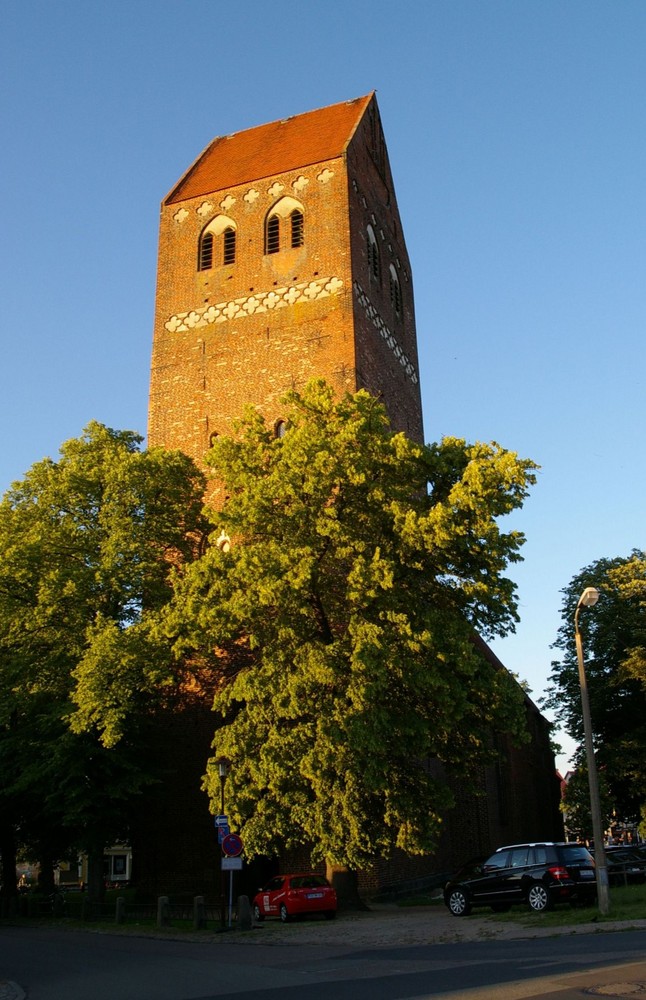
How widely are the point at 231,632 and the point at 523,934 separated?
8.38 metres

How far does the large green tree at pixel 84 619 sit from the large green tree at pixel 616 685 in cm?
1615

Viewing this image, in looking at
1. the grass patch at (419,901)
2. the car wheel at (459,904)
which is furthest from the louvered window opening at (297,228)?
the car wheel at (459,904)

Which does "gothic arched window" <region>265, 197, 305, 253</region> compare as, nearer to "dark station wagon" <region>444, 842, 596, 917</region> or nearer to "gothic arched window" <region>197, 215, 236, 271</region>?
"gothic arched window" <region>197, 215, 236, 271</region>

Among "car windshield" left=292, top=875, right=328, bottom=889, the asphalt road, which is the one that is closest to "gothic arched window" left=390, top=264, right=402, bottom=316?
"car windshield" left=292, top=875, right=328, bottom=889

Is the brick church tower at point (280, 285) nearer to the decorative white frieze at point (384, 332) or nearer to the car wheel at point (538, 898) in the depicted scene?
the decorative white frieze at point (384, 332)

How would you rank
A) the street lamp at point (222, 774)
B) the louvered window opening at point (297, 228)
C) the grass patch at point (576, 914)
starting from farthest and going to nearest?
the louvered window opening at point (297, 228), the street lamp at point (222, 774), the grass patch at point (576, 914)

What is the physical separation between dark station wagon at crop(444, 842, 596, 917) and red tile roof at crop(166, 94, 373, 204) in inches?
996

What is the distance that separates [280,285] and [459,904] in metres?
20.8

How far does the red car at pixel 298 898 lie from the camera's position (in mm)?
20359

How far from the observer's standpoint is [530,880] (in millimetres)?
18500

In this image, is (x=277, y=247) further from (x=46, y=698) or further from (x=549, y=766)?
(x=549, y=766)

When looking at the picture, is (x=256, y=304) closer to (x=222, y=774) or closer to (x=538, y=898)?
(x=222, y=774)

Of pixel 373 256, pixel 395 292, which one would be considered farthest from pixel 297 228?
pixel 395 292

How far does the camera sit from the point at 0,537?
23688 millimetres
